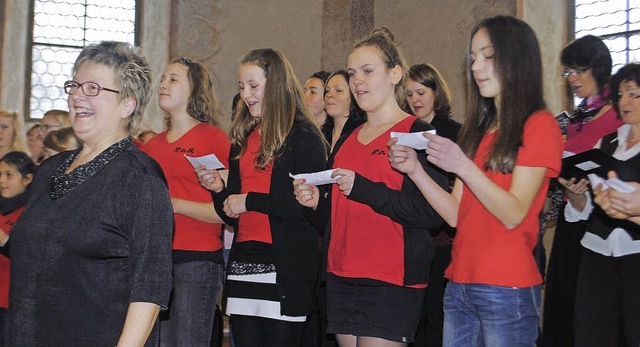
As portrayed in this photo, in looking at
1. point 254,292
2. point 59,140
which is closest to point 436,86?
point 254,292

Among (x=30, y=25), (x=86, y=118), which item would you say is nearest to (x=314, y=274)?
(x=86, y=118)

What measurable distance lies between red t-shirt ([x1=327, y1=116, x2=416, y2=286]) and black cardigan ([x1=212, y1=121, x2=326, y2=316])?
36 centimetres

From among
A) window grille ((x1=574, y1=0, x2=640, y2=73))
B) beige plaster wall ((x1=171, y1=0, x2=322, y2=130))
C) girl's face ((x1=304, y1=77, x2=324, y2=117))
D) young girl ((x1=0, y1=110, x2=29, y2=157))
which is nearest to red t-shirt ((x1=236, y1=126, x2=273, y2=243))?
girl's face ((x1=304, y1=77, x2=324, y2=117))

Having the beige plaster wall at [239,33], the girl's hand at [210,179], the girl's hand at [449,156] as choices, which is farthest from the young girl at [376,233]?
the beige plaster wall at [239,33]

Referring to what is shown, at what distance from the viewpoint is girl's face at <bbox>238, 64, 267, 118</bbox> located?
14.5 feet

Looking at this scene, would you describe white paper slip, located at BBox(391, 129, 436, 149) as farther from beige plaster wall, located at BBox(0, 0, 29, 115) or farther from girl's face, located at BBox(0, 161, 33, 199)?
beige plaster wall, located at BBox(0, 0, 29, 115)

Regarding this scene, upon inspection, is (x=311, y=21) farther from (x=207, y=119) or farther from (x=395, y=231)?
(x=395, y=231)

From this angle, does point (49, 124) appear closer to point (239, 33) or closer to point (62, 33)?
point (239, 33)

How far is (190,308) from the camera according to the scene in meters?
4.41

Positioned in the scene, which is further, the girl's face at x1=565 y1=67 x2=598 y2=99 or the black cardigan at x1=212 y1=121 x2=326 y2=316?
the girl's face at x1=565 y1=67 x2=598 y2=99

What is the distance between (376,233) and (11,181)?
2.98 meters

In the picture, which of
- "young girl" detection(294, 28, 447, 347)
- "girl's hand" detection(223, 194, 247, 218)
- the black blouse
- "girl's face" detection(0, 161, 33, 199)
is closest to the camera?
the black blouse

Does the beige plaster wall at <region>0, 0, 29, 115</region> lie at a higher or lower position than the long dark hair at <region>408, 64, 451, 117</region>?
higher

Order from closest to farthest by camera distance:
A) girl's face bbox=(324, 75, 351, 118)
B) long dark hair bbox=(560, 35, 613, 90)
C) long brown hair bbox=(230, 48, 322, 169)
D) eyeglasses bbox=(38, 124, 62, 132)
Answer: long brown hair bbox=(230, 48, 322, 169), long dark hair bbox=(560, 35, 613, 90), girl's face bbox=(324, 75, 351, 118), eyeglasses bbox=(38, 124, 62, 132)
